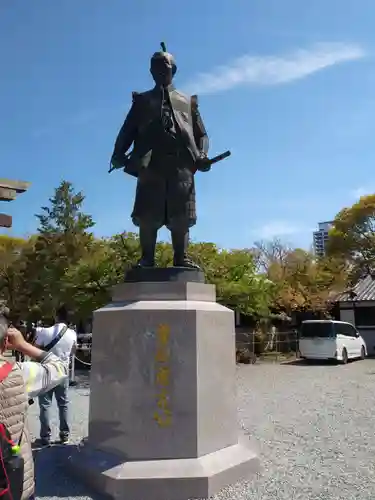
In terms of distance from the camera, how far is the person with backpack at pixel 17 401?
2094 millimetres

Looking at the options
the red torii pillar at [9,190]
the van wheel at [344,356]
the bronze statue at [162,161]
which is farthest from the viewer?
the van wheel at [344,356]

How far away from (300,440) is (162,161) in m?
3.99

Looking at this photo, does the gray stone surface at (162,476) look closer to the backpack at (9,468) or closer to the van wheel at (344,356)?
the backpack at (9,468)

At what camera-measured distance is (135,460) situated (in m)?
4.07

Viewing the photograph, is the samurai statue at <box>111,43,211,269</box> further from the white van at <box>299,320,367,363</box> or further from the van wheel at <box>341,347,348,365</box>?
the van wheel at <box>341,347,348,365</box>

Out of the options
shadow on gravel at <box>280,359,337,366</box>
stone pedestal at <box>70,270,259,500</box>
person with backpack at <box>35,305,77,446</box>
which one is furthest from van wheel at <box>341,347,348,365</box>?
stone pedestal at <box>70,270,259,500</box>

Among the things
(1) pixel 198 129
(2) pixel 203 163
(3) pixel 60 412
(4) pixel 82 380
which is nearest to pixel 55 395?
(3) pixel 60 412

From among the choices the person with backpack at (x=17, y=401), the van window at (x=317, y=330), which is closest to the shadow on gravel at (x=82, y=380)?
the van window at (x=317, y=330)

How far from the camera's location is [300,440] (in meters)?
6.14

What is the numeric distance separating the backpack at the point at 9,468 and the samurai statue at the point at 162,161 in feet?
9.69

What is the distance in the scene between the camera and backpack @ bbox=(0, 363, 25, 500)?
2.06m

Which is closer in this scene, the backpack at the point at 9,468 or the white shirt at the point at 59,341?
the backpack at the point at 9,468

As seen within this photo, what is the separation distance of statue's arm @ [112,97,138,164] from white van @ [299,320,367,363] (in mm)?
15207

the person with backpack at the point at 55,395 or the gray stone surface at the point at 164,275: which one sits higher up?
the gray stone surface at the point at 164,275
